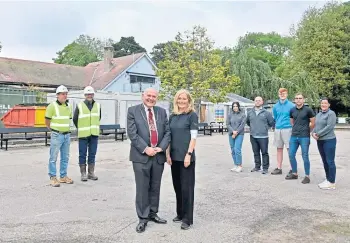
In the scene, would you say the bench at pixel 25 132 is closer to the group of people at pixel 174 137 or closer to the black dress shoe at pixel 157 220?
the group of people at pixel 174 137

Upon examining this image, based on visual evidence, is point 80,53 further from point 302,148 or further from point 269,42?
point 302,148

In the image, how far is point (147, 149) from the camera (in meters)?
4.48

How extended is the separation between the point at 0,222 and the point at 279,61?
6540 centimetres

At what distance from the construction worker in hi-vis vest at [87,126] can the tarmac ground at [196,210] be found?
51cm

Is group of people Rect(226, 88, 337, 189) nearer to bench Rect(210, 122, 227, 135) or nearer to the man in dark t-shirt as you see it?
the man in dark t-shirt

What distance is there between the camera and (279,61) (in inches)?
2601

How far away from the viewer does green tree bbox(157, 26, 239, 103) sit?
1020 inches

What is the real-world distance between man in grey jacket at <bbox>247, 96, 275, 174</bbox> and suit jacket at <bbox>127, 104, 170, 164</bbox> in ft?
14.6

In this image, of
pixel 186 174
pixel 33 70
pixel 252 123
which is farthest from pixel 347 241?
pixel 33 70

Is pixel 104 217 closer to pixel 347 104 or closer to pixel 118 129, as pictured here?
pixel 118 129

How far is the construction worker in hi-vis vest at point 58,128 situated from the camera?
279 inches

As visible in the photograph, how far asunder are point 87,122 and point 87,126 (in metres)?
0.08

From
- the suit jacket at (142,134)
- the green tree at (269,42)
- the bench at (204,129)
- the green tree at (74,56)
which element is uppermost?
the green tree at (269,42)

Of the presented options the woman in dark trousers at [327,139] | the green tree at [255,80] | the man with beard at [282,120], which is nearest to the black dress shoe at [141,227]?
the woman in dark trousers at [327,139]
